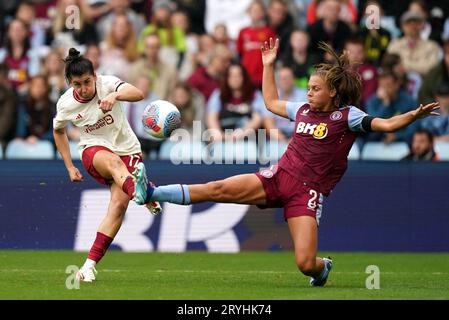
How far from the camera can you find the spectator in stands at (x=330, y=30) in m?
19.1

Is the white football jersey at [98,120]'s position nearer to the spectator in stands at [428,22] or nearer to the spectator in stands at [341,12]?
the spectator in stands at [341,12]

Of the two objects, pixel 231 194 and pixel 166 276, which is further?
pixel 166 276

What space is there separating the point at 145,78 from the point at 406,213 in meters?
5.25

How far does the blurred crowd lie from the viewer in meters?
17.9

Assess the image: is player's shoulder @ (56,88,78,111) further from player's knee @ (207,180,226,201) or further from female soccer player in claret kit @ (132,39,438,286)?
player's knee @ (207,180,226,201)

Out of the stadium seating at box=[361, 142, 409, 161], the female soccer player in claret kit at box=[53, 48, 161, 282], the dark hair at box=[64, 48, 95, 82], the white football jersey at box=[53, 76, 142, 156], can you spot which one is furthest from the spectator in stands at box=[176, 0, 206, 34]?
the dark hair at box=[64, 48, 95, 82]

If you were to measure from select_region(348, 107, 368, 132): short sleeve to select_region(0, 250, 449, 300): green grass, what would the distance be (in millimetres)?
1517

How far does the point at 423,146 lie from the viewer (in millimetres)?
16734

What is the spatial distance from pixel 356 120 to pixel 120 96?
236 cm

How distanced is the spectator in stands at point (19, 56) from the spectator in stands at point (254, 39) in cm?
358

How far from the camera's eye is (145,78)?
18734mm

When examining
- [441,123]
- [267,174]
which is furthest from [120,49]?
[267,174]
